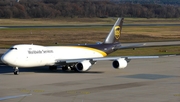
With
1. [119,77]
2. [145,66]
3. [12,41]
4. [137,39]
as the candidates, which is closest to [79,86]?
[119,77]

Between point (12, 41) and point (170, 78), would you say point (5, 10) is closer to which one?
point (12, 41)

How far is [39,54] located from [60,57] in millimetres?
2886

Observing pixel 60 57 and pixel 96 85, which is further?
pixel 60 57

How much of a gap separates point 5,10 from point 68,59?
124m

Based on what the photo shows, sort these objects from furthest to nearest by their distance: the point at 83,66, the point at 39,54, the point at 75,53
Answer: the point at 75,53 < the point at 83,66 < the point at 39,54

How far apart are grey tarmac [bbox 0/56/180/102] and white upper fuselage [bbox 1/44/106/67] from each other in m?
1.23

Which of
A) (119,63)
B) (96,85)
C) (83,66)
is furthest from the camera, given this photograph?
(119,63)

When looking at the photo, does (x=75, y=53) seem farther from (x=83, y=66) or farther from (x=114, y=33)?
(x=114, y=33)

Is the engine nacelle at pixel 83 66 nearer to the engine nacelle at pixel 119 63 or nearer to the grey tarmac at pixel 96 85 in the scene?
A: the grey tarmac at pixel 96 85

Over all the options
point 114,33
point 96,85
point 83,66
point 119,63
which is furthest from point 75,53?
point 96,85

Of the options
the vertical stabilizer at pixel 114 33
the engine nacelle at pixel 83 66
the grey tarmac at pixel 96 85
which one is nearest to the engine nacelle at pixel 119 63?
the grey tarmac at pixel 96 85

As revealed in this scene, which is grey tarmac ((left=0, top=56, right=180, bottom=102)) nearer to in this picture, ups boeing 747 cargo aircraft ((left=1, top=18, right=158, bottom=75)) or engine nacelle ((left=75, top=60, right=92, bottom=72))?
engine nacelle ((left=75, top=60, right=92, bottom=72))

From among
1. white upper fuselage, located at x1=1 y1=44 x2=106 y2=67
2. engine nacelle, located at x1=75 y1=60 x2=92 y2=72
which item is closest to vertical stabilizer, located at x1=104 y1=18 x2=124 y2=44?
white upper fuselage, located at x1=1 y1=44 x2=106 y2=67

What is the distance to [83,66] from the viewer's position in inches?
1804
